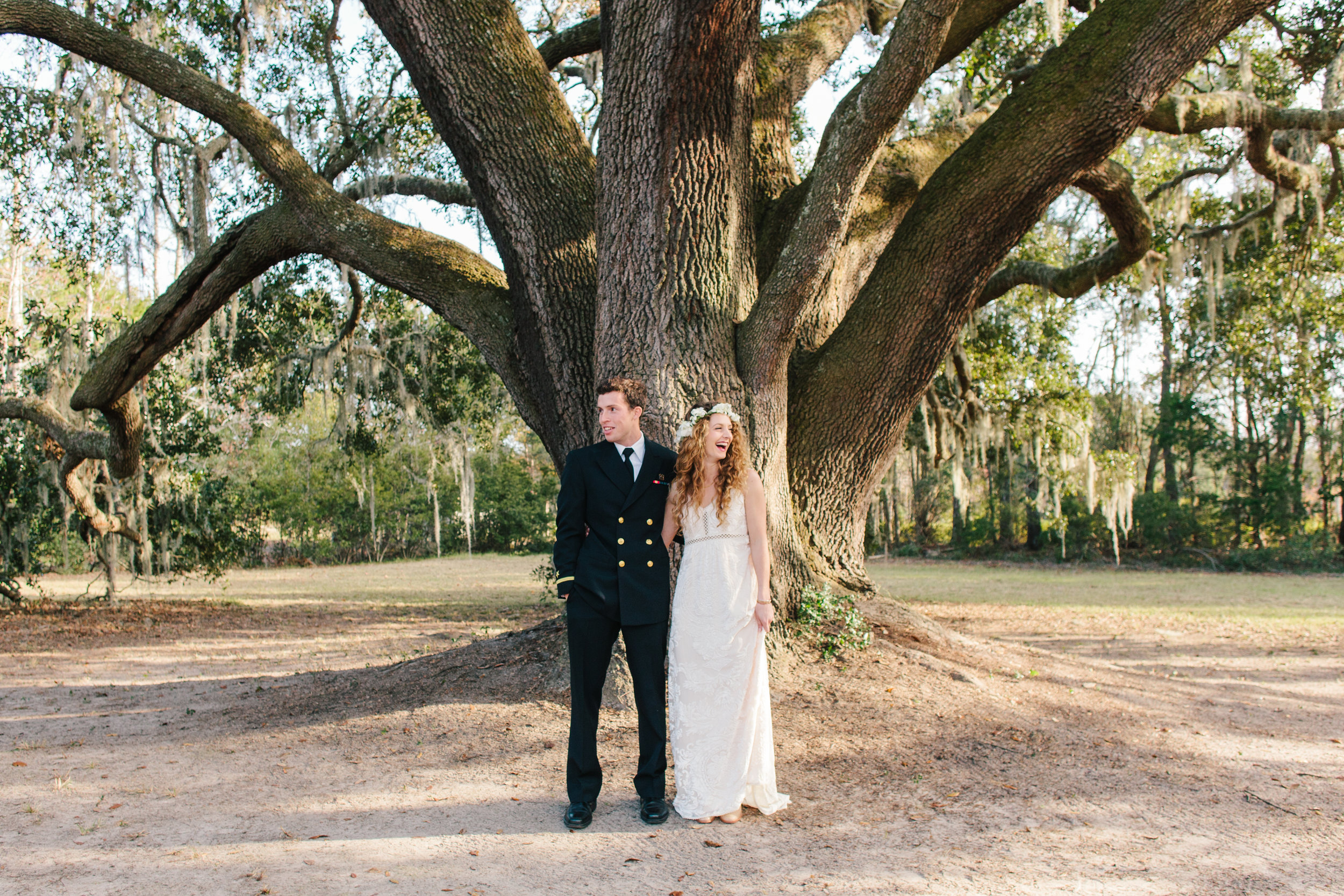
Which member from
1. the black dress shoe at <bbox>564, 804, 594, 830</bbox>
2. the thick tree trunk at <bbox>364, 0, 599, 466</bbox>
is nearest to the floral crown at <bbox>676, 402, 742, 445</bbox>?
the thick tree trunk at <bbox>364, 0, 599, 466</bbox>

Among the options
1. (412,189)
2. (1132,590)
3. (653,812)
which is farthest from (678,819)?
(1132,590)

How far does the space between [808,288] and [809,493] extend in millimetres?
1621

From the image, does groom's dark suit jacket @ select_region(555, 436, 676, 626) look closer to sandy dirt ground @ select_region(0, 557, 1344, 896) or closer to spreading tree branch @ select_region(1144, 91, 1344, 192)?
sandy dirt ground @ select_region(0, 557, 1344, 896)

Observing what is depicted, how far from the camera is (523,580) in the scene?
18.1 metres

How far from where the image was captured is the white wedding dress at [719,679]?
3.43 metres

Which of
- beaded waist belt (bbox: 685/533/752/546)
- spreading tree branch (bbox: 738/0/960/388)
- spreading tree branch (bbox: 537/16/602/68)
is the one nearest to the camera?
beaded waist belt (bbox: 685/533/752/546)

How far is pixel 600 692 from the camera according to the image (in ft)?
11.4

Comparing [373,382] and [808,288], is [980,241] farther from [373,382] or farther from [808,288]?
[373,382]

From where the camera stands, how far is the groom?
3.42 m

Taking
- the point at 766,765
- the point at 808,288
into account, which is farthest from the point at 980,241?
the point at 766,765

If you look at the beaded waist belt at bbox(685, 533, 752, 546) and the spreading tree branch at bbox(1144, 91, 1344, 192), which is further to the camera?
the spreading tree branch at bbox(1144, 91, 1344, 192)

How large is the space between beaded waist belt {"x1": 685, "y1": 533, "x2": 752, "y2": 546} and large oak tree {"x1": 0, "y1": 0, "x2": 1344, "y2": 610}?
1014 millimetres

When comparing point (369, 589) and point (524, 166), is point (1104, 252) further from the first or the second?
point (369, 589)

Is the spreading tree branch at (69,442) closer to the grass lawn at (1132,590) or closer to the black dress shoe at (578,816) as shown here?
the black dress shoe at (578,816)
